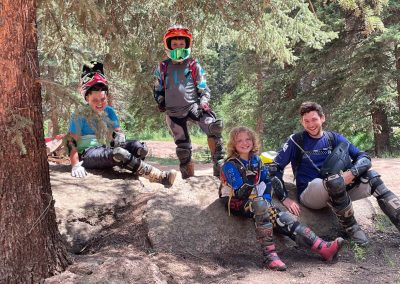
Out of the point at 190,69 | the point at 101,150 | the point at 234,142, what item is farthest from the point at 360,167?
the point at 101,150

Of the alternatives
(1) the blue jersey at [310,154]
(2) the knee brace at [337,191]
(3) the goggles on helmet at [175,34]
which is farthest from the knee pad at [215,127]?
(2) the knee brace at [337,191]

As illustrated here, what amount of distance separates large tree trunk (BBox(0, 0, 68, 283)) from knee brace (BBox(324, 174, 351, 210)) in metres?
2.74

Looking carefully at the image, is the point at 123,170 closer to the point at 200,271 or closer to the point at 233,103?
the point at 200,271

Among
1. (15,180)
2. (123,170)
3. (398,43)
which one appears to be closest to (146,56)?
(123,170)

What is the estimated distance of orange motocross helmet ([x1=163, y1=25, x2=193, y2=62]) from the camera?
219 inches

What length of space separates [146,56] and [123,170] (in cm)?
177

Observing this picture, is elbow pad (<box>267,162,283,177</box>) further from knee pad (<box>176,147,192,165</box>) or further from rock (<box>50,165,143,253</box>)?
rock (<box>50,165,143,253</box>)

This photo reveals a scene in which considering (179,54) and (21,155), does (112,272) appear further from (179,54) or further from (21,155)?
(179,54)

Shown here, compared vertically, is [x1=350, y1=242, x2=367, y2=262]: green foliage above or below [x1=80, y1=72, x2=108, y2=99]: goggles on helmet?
below

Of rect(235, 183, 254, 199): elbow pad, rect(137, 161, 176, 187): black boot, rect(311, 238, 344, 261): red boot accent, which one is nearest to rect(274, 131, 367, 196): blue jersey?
rect(235, 183, 254, 199): elbow pad

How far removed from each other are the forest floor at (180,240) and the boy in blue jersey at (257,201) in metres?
0.16

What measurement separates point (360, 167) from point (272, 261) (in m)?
1.42

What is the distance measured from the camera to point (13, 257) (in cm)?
322

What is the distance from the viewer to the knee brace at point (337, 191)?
449cm
